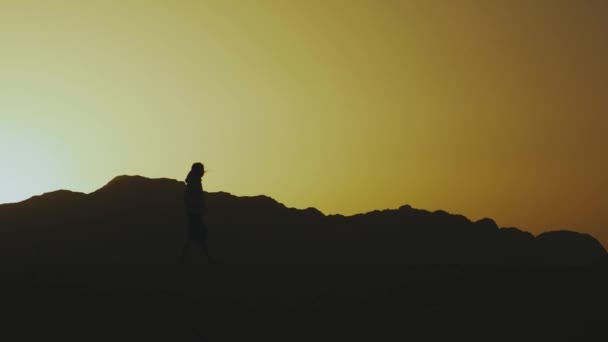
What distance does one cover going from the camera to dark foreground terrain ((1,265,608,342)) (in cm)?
1468

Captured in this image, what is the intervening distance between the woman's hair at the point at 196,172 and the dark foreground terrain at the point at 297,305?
2.49m

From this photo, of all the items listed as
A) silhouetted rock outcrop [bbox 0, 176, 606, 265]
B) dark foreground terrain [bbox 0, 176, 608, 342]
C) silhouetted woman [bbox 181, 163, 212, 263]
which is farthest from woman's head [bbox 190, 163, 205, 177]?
silhouetted rock outcrop [bbox 0, 176, 606, 265]

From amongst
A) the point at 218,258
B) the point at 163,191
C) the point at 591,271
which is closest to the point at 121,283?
the point at 218,258

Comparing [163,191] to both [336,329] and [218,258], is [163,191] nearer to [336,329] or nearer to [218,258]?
[218,258]

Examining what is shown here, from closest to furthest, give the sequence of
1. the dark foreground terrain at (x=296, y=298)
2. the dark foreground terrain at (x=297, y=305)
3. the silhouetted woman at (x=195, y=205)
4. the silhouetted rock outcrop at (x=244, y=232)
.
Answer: the dark foreground terrain at (x=297, y=305)
the dark foreground terrain at (x=296, y=298)
the silhouetted woman at (x=195, y=205)
the silhouetted rock outcrop at (x=244, y=232)

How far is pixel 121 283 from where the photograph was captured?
17.8 m

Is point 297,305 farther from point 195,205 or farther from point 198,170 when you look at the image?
point 198,170

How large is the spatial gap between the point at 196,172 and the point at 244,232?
48.9ft

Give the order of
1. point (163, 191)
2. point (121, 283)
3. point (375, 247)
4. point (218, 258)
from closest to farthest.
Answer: point (121, 283) < point (218, 258) < point (375, 247) < point (163, 191)

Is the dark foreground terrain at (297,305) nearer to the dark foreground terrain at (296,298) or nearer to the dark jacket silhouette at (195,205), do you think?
the dark foreground terrain at (296,298)

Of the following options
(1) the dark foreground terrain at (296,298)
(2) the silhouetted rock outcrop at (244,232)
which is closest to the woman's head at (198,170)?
(1) the dark foreground terrain at (296,298)

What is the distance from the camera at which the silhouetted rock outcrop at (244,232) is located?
2970cm

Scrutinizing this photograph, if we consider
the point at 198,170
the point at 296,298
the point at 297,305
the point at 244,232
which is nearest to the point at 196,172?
the point at 198,170

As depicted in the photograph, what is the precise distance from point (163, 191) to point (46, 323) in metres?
26.1
